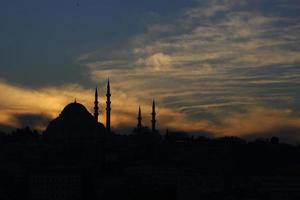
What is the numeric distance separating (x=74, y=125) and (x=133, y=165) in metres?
15.0

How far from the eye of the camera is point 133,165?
60.3 m

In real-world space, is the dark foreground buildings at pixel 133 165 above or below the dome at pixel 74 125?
below

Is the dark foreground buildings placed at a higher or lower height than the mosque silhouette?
lower

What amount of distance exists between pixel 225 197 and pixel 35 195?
1199 centimetres

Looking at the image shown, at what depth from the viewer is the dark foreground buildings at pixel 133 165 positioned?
49.4 m

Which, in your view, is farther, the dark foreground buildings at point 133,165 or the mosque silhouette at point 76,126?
the mosque silhouette at point 76,126

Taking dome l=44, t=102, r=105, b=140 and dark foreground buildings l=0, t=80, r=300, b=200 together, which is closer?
dark foreground buildings l=0, t=80, r=300, b=200

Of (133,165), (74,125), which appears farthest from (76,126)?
(133,165)

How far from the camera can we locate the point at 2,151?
224 feet

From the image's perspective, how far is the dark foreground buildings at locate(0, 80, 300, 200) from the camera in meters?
49.4

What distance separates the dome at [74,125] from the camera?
7225 cm

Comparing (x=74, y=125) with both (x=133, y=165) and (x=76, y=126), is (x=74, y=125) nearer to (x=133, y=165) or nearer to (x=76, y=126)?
(x=76, y=126)

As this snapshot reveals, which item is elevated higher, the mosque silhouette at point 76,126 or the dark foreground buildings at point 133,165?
the mosque silhouette at point 76,126

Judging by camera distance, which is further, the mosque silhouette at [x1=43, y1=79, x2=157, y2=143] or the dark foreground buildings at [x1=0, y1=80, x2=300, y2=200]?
the mosque silhouette at [x1=43, y1=79, x2=157, y2=143]
